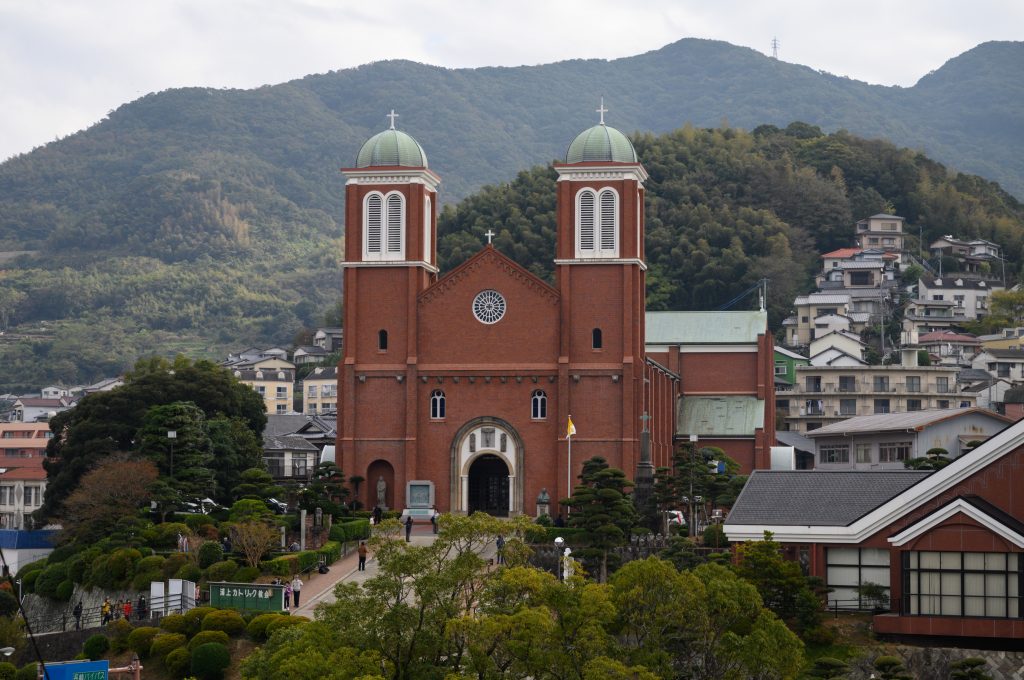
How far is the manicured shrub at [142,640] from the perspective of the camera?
146ft

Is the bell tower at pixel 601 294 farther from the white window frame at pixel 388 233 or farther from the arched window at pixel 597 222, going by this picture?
the white window frame at pixel 388 233

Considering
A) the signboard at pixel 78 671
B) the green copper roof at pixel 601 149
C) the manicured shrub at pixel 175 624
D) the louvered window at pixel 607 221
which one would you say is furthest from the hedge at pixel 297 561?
the green copper roof at pixel 601 149

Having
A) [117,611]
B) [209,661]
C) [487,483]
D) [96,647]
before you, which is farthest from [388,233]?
[209,661]

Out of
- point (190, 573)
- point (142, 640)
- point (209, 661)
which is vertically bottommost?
point (209, 661)

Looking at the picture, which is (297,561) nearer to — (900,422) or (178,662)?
(178,662)

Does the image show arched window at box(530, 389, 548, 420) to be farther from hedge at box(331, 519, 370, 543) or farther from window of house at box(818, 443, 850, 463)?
window of house at box(818, 443, 850, 463)

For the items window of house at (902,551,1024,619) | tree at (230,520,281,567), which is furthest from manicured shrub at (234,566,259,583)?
window of house at (902,551,1024,619)

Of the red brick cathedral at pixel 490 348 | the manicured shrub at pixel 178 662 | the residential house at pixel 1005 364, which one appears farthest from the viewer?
the residential house at pixel 1005 364

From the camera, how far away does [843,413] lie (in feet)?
329

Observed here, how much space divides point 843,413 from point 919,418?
25.4 metres

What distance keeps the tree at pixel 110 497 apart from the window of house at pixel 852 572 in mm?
25366

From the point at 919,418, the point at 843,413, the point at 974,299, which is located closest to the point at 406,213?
the point at 919,418

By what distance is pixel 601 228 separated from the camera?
64875mm

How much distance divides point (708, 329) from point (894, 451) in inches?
375
